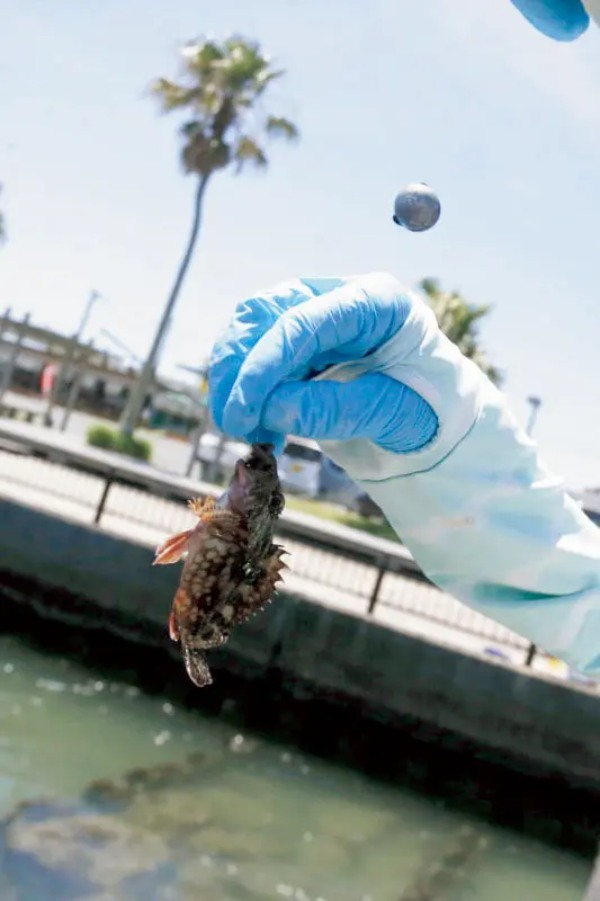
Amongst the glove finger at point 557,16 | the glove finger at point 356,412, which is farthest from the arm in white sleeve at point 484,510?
the glove finger at point 557,16

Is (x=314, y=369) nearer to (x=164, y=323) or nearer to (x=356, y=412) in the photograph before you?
(x=356, y=412)

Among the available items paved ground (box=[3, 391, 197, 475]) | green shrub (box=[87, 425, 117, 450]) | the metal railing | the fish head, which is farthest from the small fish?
green shrub (box=[87, 425, 117, 450])

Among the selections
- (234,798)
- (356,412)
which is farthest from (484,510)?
(234,798)

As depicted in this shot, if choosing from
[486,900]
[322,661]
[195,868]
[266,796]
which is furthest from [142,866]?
[322,661]

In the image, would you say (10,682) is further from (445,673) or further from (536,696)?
(536,696)

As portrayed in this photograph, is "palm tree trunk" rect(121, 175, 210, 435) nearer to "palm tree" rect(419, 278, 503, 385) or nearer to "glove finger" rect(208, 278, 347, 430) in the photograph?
"palm tree" rect(419, 278, 503, 385)

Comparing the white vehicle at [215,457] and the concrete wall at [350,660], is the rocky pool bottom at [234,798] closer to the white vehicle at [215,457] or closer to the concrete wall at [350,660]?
the concrete wall at [350,660]
